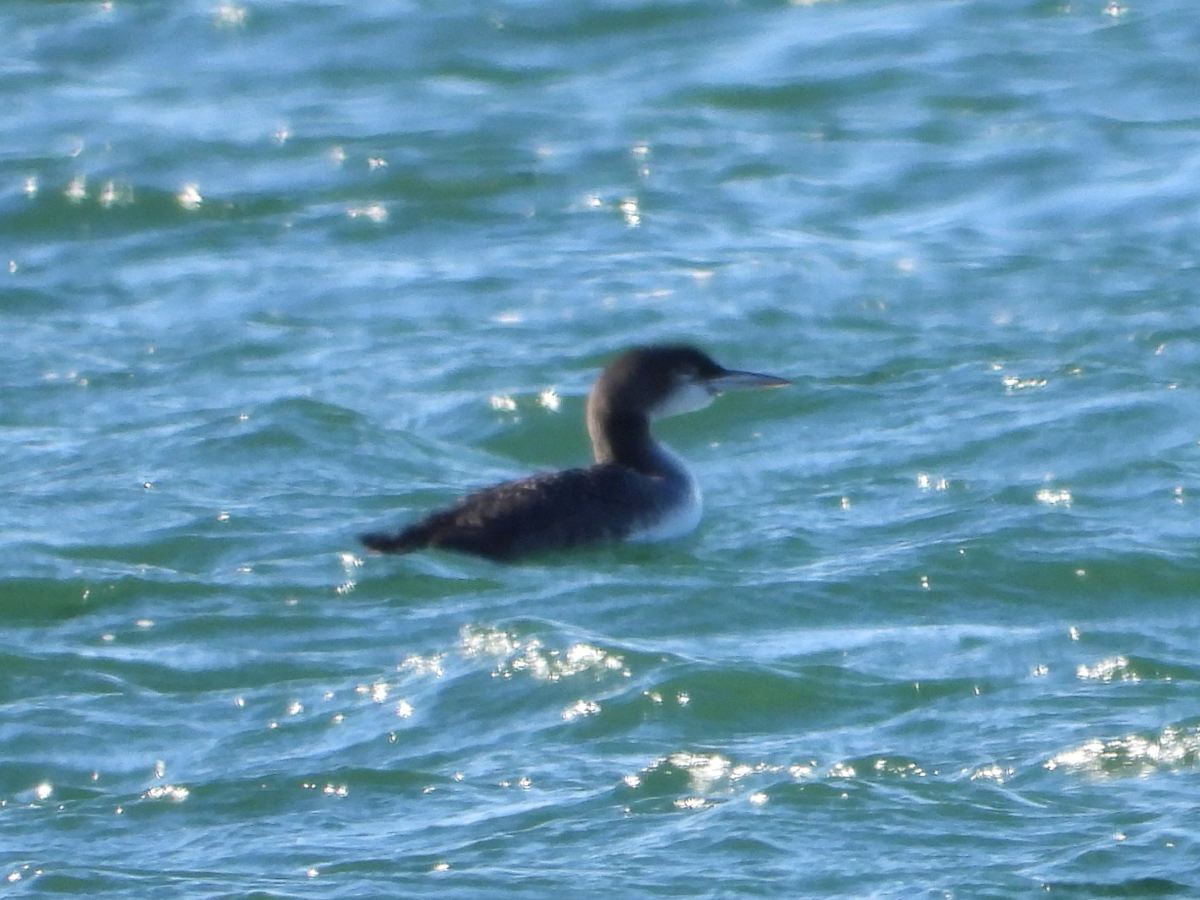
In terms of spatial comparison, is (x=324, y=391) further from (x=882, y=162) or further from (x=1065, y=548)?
(x=882, y=162)

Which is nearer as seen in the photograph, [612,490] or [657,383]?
[612,490]

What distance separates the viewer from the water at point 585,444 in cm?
637

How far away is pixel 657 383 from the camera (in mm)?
9430

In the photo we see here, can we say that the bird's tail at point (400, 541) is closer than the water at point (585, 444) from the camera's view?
No

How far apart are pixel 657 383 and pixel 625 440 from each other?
0.78 feet

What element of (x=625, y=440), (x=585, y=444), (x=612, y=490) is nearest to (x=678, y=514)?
(x=612, y=490)

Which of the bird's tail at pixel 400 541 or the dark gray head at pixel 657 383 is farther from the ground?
the dark gray head at pixel 657 383

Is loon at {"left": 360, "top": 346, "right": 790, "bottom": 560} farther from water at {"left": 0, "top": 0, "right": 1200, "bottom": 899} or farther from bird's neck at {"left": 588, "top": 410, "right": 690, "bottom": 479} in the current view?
water at {"left": 0, "top": 0, "right": 1200, "bottom": 899}

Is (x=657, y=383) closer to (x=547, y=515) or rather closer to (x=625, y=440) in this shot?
(x=625, y=440)

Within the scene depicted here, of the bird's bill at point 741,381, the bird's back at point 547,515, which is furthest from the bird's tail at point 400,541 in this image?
the bird's bill at point 741,381

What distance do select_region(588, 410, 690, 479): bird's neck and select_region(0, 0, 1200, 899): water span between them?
319 mm

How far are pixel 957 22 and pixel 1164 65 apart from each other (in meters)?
1.62

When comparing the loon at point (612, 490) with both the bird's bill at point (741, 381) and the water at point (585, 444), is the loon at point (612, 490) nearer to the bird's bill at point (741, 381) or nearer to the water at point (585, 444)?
the bird's bill at point (741, 381)

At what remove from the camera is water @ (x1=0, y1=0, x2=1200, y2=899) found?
20.9 ft
